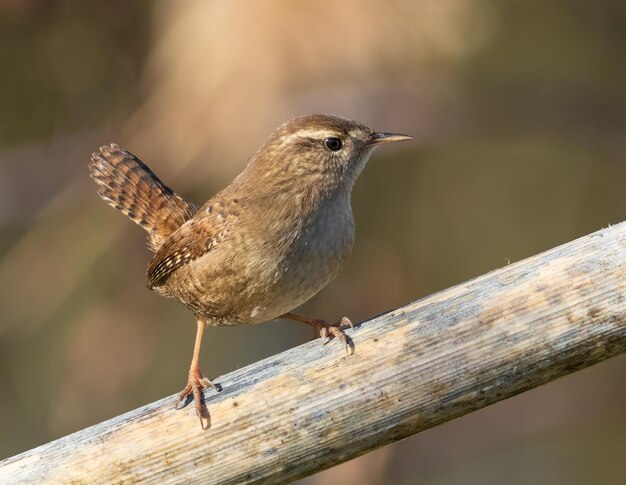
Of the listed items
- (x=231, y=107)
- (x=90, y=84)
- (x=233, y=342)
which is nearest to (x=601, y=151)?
(x=231, y=107)

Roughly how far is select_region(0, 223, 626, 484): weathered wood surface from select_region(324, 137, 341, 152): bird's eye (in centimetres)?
79

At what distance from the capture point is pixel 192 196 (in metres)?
5.94

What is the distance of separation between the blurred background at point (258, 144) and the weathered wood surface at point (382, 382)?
9.98 feet

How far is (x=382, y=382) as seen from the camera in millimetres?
2264

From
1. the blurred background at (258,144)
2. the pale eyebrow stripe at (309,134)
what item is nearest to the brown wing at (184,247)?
the pale eyebrow stripe at (309,134)

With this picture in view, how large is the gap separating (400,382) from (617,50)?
4.12 metres

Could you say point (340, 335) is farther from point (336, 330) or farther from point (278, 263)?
point (278, 263)

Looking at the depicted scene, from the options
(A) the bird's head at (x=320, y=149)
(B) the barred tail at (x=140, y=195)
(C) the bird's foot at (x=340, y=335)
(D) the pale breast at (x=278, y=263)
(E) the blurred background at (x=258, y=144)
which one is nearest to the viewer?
(C) the bird's foot at (x=340, y=335)

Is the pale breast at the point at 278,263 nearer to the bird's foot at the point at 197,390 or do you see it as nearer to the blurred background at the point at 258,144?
the bird's foot at the point at 197,390

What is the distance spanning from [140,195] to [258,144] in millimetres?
1846

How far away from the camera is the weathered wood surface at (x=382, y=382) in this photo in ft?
7.25

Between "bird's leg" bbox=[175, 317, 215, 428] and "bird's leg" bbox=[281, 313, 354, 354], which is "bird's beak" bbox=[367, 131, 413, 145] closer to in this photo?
"bird's leg" bbox=[281, 313, 354, 354]

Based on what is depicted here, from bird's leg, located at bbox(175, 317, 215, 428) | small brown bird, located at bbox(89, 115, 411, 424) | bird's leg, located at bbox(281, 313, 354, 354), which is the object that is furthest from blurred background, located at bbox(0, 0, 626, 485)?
bird's leg, located at bbox(175, 317, 215, 428)

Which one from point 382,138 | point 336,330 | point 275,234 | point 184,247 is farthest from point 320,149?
point 336,330
